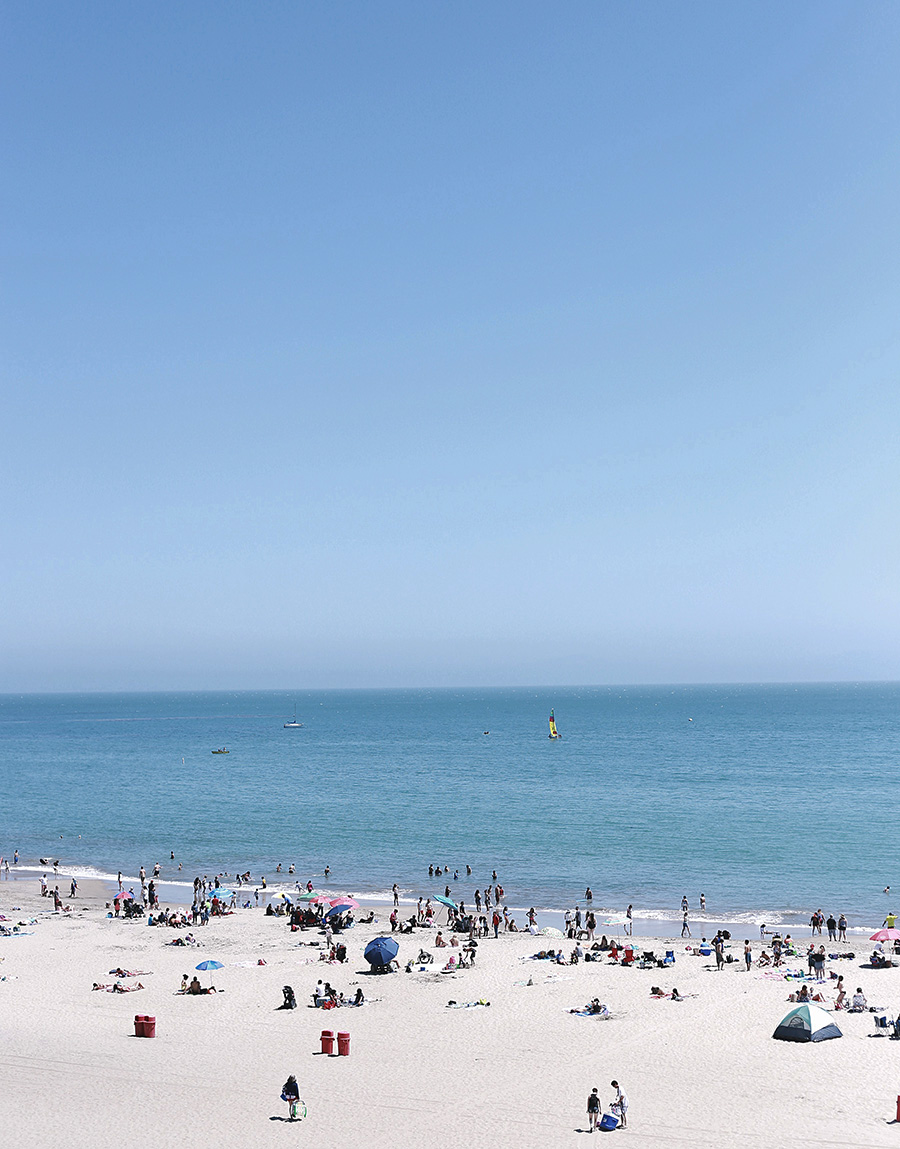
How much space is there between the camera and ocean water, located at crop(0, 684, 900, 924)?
47.5 m

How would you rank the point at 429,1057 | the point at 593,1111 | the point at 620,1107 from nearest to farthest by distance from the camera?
the point at 593,1111 → the point at 620,1107 → the point at 429,1057

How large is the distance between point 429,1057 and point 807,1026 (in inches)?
367

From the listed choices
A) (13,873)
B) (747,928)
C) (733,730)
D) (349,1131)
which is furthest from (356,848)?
(733,730)

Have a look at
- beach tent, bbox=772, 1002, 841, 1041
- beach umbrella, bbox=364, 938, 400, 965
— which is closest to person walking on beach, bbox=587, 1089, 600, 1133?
beach tent, bbox=772, 1002, 841, 1041

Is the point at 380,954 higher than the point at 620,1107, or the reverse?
the point at 620,1107

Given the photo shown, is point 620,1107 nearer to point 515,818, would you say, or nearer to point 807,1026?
point 807,1026

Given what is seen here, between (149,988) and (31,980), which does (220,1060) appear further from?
Answer: (31,980)

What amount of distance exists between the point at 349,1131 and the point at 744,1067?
939 cm

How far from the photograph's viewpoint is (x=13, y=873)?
53.6 metres

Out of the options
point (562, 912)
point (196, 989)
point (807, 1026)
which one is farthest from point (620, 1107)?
point (562, 912)

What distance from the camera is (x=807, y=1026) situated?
23547 mm

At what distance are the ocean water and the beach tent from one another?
17189 millimetres

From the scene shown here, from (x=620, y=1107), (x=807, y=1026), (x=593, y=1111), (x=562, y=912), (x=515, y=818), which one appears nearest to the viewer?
(x=593, y=1111)

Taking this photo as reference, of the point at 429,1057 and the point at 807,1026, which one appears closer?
the point at 429,1057
